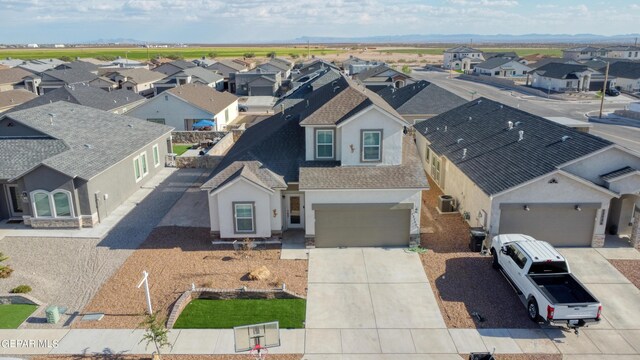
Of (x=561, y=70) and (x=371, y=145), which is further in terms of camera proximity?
(x=561, y=70)

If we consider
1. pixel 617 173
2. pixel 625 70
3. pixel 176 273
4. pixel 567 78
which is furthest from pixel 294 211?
pixel 625 70

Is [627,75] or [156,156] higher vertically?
[627,75]

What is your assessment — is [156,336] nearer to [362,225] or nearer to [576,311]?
[362,225]

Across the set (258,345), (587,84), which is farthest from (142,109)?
(587,84)

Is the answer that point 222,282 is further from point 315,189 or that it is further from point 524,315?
point 524,315

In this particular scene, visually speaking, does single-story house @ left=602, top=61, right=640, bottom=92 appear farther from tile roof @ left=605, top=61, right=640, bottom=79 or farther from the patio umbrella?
the patio umbrella

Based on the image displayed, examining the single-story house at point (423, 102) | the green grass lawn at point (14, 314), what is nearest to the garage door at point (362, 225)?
the green grass lawn at point (14, 314)

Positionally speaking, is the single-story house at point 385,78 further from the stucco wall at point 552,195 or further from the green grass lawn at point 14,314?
the green grass lawn at point 14,314
